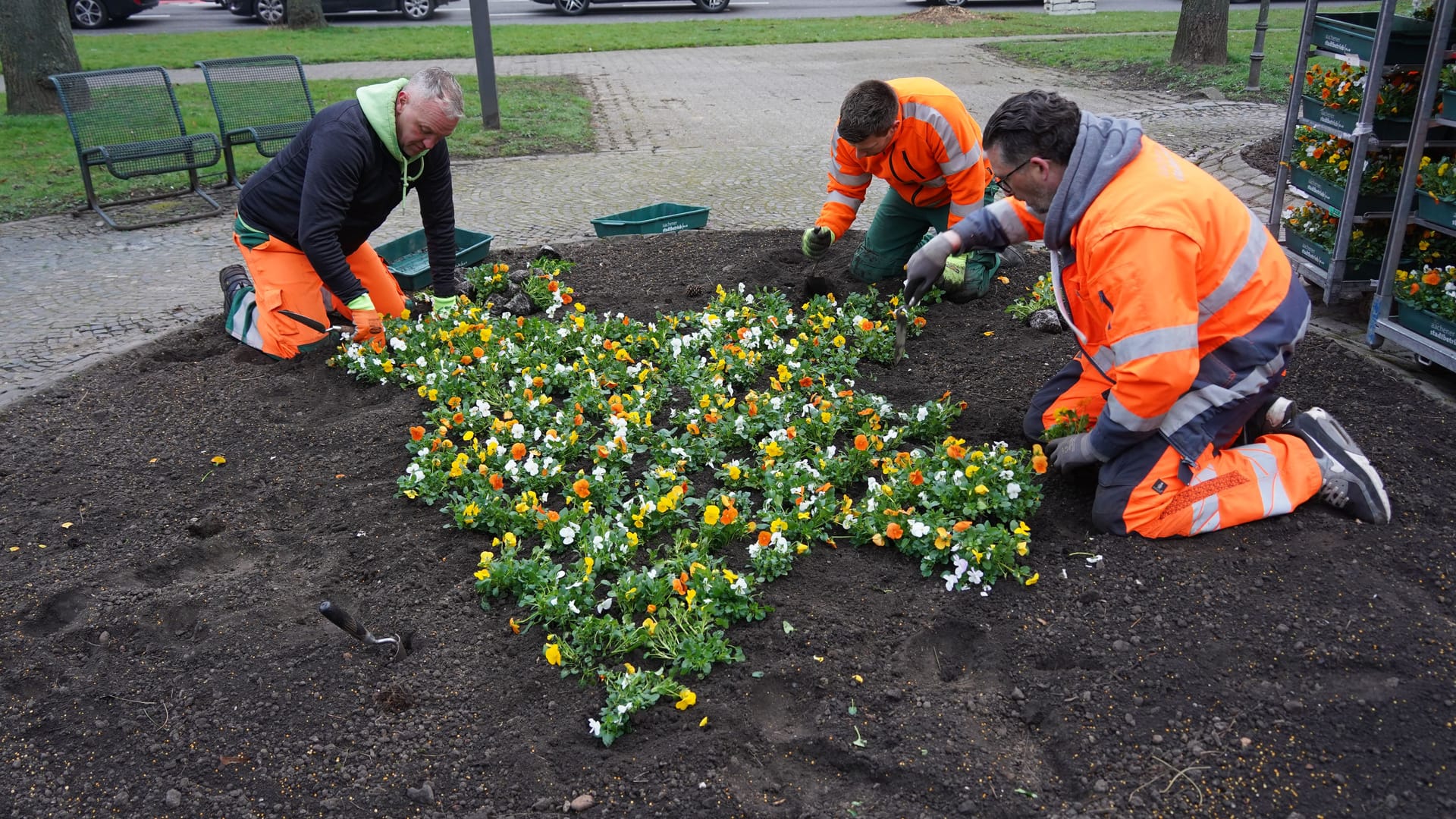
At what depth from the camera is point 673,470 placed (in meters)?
3.81

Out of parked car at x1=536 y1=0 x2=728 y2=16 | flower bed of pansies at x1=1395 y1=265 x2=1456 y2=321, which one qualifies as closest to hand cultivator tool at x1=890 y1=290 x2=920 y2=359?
flower bed of pansies at x1=1395 y1=265 x2=1456 y2=321

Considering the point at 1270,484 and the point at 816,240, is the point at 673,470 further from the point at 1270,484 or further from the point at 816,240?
the point at 816,240

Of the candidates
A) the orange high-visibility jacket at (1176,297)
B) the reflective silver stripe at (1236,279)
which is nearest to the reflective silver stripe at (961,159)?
the orange high-visibility jacket at (1176,297)

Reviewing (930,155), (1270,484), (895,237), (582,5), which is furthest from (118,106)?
(582,5)

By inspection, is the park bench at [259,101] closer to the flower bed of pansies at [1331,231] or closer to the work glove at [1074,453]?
the work glove at [1074,453]

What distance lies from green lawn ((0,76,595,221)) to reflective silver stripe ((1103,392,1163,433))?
7297 mm

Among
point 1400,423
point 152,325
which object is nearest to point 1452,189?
point 1400,423

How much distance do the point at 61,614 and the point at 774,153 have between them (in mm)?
7296

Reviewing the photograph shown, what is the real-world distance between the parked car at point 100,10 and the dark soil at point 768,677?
1876cm

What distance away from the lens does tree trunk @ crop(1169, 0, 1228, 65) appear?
12.0 meters

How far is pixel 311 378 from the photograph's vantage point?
5.01 m

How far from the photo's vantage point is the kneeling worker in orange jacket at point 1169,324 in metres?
3.12

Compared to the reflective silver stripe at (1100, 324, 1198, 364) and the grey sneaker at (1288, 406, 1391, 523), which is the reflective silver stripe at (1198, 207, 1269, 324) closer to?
the reflective silver stripe at (1100, 324, 1198, 364)

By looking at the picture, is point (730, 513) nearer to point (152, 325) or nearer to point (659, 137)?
point (152, 325)
